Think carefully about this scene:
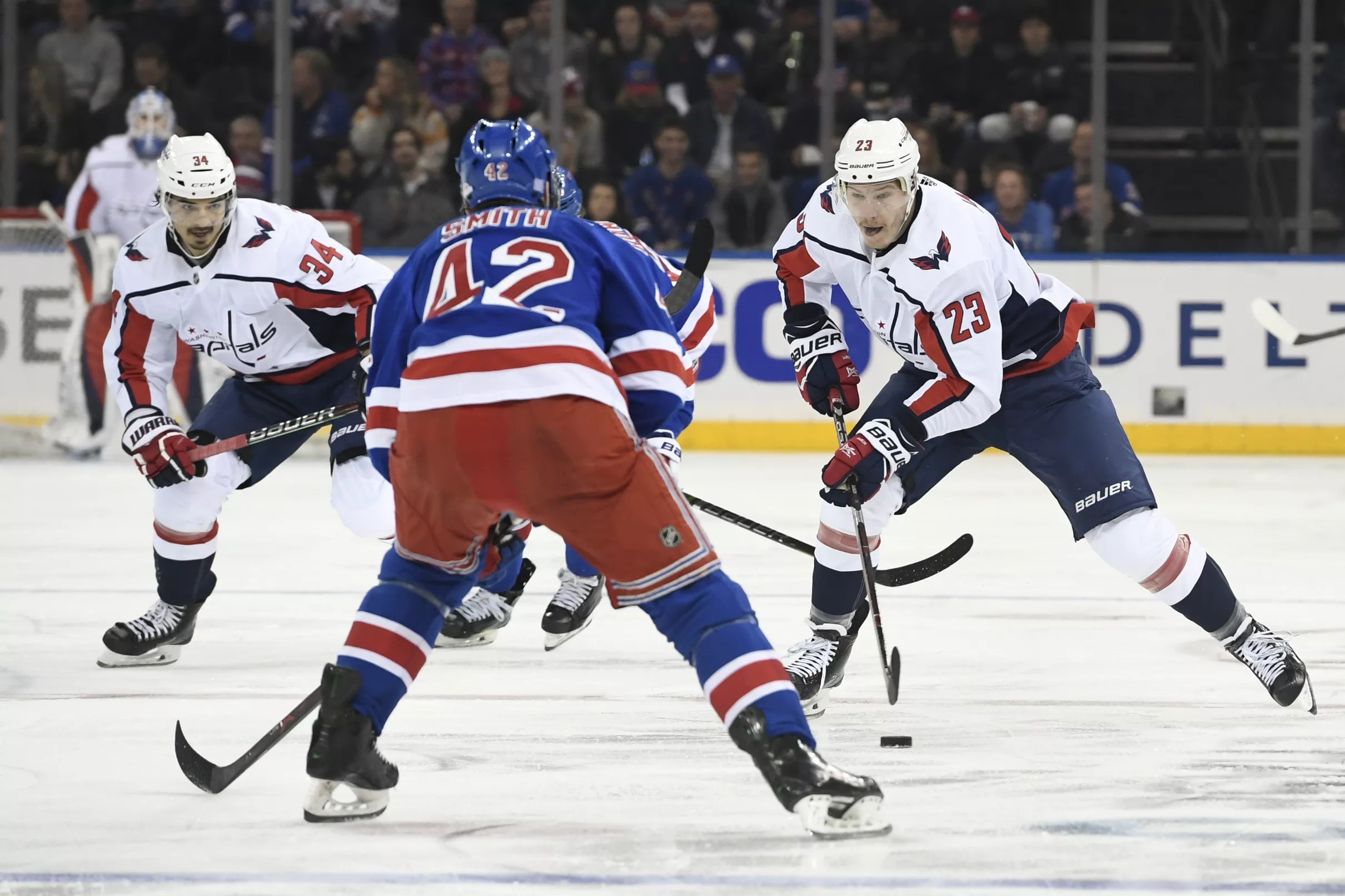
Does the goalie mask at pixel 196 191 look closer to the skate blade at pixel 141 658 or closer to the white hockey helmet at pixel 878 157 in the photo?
the skate blade at pixel 141 658

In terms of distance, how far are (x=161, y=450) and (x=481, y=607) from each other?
76 cm

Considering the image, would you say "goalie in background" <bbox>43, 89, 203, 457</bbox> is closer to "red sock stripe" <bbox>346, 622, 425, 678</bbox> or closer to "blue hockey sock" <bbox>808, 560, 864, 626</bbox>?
"blue hockey sock" <bbox>808, 560, 864, 626</bbox>

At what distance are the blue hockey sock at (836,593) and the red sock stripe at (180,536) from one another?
4.10 feet

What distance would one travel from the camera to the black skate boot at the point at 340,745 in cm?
259

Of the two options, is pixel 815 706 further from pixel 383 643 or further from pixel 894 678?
pixel 383 643

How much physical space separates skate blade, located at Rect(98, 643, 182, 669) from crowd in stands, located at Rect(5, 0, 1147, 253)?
13.8ft

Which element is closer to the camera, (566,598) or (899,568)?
(899,568)

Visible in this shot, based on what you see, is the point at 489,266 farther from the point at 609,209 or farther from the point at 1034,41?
the point at 1034,41

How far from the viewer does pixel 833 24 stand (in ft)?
26.1

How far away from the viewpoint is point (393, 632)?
103 inches

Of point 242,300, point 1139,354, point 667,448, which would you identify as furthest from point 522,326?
point 1139,354

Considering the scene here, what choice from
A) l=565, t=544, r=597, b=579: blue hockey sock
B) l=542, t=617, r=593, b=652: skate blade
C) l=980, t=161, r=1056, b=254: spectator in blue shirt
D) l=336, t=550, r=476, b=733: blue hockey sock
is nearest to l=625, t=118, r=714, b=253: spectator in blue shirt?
l=980, t=161, r=1056, b=254: spectator in blue shirt

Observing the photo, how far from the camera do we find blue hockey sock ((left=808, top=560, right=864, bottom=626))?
3.61 metres

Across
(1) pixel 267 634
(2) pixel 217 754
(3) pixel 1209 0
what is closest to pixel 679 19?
(3) pixel 1209 0
